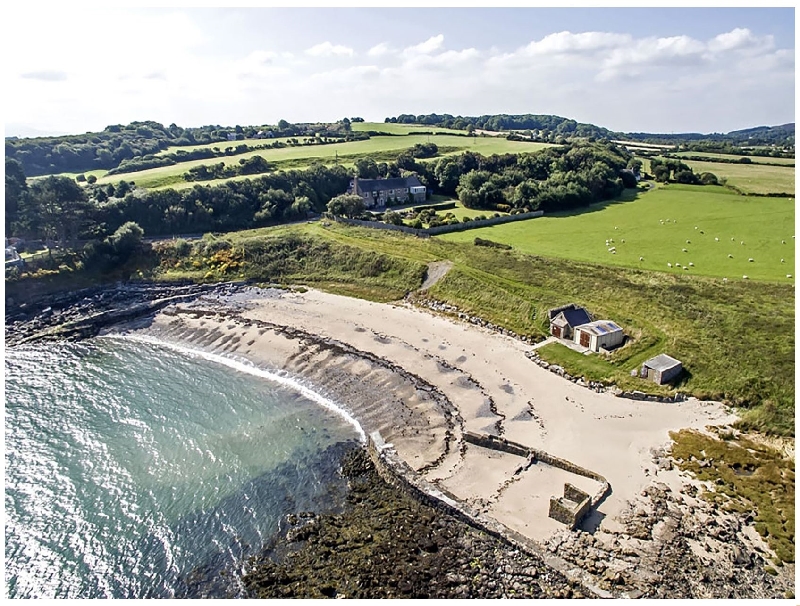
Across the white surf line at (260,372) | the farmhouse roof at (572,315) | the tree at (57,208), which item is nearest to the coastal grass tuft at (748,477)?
the farmhouse roof at (572,315)

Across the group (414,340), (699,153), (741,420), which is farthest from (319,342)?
(699,153)

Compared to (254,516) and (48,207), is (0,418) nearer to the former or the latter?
(254,516)

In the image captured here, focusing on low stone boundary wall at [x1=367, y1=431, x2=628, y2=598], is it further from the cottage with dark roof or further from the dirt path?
the cottage with dark roof

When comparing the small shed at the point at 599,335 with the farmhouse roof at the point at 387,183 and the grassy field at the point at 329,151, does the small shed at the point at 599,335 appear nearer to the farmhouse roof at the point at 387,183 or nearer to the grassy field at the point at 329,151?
the farmhouse roof at the point at 387,183

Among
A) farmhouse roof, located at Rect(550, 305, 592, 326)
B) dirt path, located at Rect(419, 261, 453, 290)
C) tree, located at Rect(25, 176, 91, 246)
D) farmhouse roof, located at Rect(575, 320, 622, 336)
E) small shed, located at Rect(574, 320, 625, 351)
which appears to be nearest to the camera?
small shed, located at Rect(574, 320, 625, 351)

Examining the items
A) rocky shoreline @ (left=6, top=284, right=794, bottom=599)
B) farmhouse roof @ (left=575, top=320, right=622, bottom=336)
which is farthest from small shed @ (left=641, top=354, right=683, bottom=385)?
rocky shoreline @ (left=6, top=284, right=794, bottom=599)
